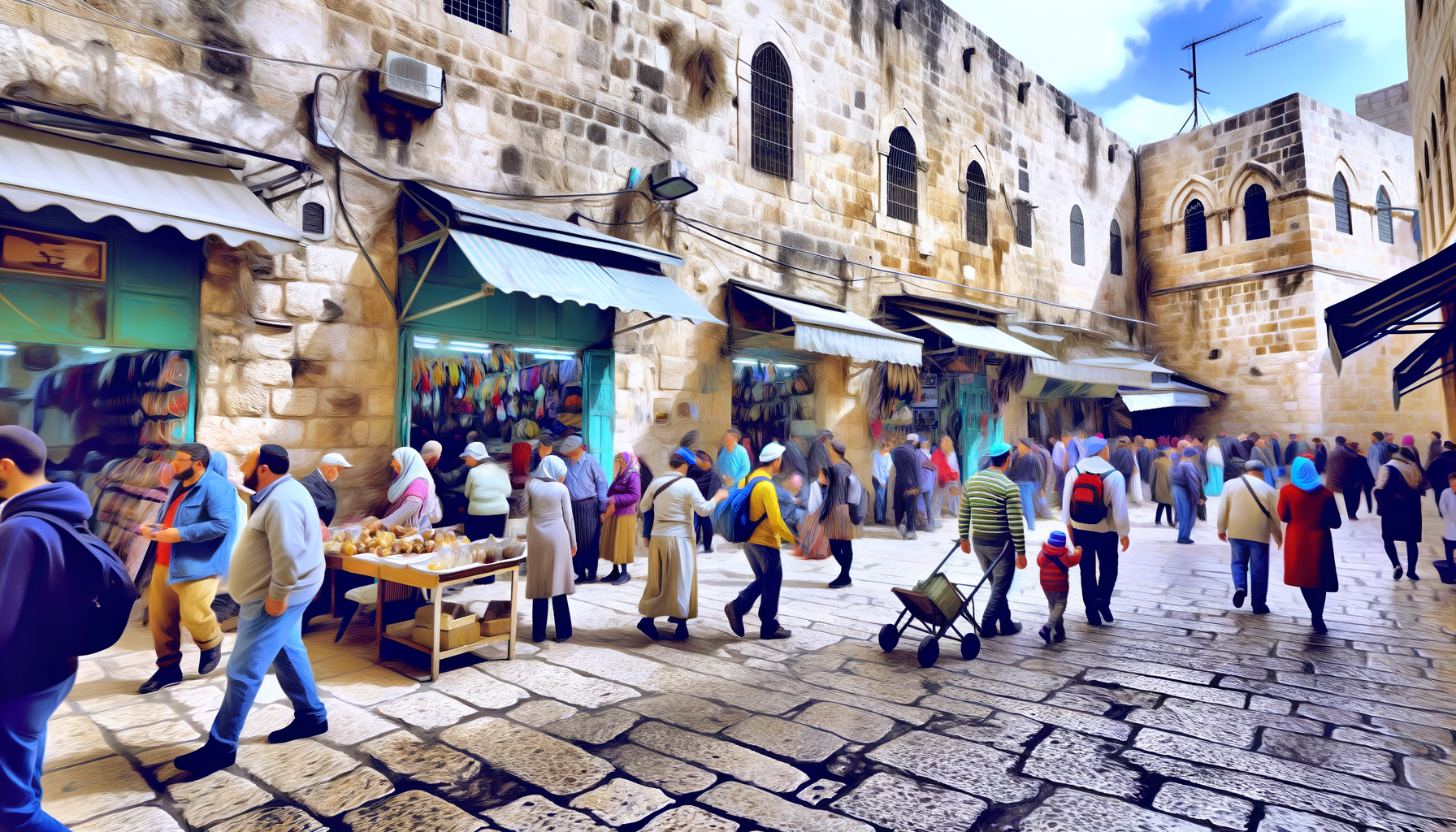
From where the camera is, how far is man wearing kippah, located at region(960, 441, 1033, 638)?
209 inches

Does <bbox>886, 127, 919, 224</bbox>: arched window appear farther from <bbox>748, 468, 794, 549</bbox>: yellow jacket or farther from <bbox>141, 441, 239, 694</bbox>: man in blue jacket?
<bbox>141, 441, 239, 694</bbox>: man in blue jacket

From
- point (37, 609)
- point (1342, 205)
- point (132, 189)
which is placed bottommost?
point (37, 609)

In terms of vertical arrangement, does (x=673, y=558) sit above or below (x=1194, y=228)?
below

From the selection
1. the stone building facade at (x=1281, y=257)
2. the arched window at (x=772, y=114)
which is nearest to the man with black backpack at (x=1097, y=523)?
the arched window at (x=772, y=114)

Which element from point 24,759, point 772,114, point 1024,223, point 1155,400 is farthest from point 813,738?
point 1155,400

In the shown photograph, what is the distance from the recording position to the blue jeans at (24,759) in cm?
237

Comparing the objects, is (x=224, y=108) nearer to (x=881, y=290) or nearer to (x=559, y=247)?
(x=559, y=247)

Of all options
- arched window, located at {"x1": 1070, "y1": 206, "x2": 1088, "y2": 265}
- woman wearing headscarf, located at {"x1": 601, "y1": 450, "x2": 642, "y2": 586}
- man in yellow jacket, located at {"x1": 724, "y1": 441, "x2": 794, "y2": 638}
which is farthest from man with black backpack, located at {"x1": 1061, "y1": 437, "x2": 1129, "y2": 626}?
arched window, located at {"x1": 1070, "y1": 206, "x2": 1088, "y2": 265}

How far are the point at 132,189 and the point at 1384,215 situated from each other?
83.6ft

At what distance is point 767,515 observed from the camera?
5320mm

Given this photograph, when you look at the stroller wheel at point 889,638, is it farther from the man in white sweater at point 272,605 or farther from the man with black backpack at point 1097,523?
the man in white sweater at point 272,605

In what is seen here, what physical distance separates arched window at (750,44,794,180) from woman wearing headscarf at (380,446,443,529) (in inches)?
256

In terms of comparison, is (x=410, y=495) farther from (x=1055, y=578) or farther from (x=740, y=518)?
(x=1055, y=578)

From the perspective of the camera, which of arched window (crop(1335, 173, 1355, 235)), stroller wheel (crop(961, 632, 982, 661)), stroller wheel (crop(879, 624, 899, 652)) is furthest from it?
arched window (crop(1335, 173, 1355, 235))
